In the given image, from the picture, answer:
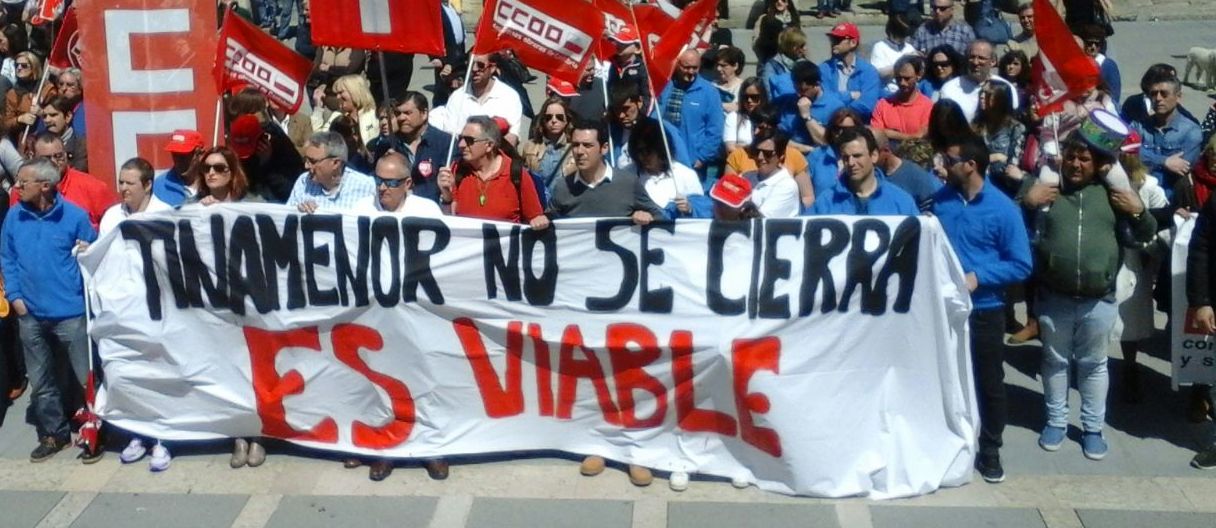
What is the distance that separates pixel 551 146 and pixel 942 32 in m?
4.56

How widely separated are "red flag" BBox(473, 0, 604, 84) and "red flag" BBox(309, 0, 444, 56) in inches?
10.6

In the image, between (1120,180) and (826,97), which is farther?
(826,97)

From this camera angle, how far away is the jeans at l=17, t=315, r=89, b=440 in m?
7.26

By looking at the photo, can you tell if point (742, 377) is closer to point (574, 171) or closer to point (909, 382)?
point (909, 382)

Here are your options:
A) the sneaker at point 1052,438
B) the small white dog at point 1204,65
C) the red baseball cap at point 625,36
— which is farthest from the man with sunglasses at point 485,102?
the small white dog at point 1204,65

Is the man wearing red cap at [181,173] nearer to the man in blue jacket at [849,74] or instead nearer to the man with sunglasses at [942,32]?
the man in blue jacket at [849,74]

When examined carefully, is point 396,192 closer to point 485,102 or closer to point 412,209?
point 412,209

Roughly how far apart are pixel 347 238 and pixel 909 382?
2.57 meters

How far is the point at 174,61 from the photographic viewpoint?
831cm

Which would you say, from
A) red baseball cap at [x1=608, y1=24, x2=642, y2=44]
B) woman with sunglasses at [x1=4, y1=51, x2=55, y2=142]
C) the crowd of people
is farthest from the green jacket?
woman with sunglasses at [x1=4, y1=51, x2=55, y2=142]

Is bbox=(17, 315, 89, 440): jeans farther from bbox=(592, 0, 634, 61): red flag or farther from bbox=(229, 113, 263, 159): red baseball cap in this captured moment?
bbox=(592, 0, 634, 61): red flag

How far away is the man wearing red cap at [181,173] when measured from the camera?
7551 mm

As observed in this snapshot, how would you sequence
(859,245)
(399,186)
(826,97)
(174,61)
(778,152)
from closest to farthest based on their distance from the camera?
(859,245) < (399,186) < (778,152) < (174,61) < (826,97)

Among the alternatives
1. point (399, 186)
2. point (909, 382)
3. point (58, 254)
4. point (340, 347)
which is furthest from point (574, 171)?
point (58, 254)
